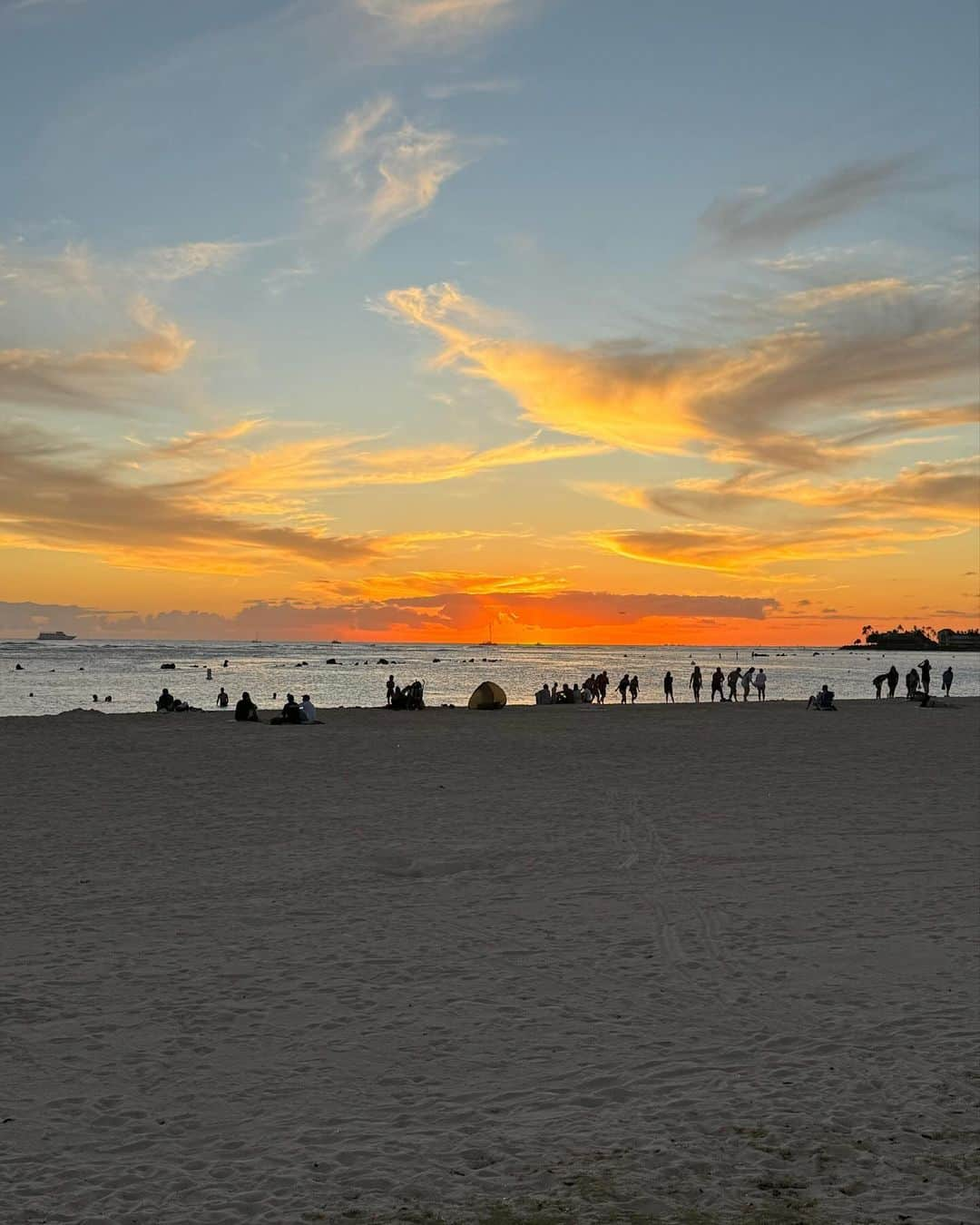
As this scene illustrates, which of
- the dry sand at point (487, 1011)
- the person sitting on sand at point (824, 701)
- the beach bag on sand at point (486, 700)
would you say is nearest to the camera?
the dry sand at point (487, 1011)

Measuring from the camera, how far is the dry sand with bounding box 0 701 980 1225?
18.6ft

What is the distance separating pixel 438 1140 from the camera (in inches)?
242

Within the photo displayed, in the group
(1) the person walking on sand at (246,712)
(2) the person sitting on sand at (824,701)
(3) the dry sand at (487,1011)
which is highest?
(2) the person sitting on sand at (824,701)

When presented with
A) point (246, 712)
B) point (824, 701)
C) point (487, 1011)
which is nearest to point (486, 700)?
point (246, 712)

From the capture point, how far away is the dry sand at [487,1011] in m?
5.67

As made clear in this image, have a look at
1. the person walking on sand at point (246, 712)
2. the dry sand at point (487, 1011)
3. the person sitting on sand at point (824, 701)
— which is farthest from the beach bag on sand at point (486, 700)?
the dry sand at point (487, 1011)

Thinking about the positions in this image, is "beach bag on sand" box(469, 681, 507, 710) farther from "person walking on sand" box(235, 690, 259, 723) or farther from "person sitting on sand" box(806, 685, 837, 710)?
"person sitting on sand" box(806, 685, 837, 710)

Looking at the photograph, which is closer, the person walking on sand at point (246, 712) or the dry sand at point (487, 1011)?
the dry sand at point (487, 1011)

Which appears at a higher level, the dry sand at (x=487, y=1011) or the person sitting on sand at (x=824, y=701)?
the person sitting on sand at (x=824, y=701)

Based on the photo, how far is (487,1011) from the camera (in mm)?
8305

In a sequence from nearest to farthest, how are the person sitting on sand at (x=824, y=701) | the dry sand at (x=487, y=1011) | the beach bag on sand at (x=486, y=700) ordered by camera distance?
the dry sand at (x=487, y=1011) < the person sitting on sand at (x=824, y=701) < the beach bag on sand at (x=486, y=700)

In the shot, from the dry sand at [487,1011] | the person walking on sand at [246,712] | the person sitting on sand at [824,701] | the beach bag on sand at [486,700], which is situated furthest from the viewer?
the beach bag on sand at [486,700]

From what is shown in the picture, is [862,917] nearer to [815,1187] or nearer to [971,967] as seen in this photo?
[971,967]

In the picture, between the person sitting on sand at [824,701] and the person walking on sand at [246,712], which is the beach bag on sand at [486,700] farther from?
the person sitting on sand at [824,701]
